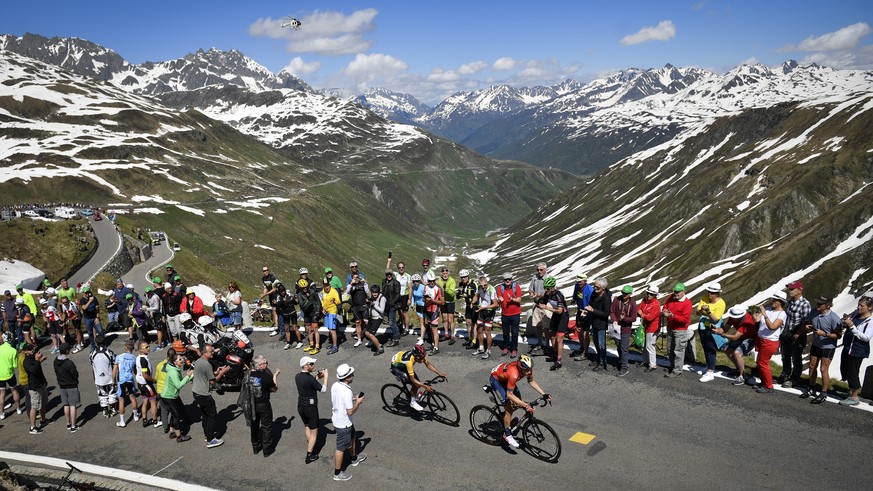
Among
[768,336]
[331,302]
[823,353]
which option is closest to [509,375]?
[768,336]

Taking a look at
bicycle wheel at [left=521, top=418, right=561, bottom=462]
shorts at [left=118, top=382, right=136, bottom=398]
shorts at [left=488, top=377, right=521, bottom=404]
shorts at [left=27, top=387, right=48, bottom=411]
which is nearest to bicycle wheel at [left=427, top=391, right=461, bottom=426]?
shorts at [left=488, top=377, right=521, bottom=404]

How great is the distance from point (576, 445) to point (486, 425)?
2.55 metres

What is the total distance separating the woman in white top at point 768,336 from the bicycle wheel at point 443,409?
31.1 ft

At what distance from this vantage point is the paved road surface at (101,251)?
177 ft

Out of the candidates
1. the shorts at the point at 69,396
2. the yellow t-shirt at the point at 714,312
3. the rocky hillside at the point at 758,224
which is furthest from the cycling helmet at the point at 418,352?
the rocky hillside at the point at 758,224

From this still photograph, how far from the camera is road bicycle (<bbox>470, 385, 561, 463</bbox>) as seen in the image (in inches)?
536

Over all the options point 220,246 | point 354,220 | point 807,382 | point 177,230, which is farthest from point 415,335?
point 354,220

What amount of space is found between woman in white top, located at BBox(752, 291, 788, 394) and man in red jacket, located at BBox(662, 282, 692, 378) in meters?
2.12

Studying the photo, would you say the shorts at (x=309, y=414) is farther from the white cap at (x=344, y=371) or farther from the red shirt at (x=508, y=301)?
the red shirt at (x=508, y=301)

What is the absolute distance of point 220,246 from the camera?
106 metres

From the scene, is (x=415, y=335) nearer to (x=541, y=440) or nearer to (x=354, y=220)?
(x=541, y=440)

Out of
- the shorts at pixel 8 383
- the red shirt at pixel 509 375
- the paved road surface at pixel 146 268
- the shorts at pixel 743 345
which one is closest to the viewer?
the red shirt at pixel 509 375

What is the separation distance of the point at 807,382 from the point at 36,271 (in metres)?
59.4

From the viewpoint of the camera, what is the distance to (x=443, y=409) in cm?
1598
